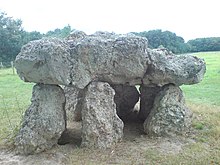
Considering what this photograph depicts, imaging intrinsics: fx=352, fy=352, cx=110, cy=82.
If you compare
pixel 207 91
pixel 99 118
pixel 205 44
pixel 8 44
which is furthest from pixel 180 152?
pixel 8 44

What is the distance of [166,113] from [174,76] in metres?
1.00

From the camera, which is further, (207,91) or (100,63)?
(207,91)

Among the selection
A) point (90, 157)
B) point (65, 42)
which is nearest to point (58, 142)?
point (90, 157)

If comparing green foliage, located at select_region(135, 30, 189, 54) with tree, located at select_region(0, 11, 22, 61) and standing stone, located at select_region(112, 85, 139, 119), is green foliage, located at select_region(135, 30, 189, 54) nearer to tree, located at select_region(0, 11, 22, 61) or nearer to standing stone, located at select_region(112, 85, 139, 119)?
tree, located at select_region(0, 11, 22, 61)

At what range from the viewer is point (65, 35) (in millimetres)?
42156

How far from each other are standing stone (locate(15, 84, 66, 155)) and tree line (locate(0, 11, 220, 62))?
26.9 m

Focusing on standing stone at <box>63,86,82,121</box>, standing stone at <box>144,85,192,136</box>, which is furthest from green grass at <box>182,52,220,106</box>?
standing stone at <box>63,86,82,121</box>

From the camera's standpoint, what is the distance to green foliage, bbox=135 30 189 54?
34719 millimetres

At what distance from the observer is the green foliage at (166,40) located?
34.7 metres

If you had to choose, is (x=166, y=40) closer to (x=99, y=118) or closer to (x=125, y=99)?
(x=125, y=99)

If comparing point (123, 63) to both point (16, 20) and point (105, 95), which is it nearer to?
point (105, 95)

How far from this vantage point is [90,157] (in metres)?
7.96

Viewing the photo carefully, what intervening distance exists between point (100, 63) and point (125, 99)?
2856 mm

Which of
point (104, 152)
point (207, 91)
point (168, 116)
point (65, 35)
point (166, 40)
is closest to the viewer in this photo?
point (104, 152)
